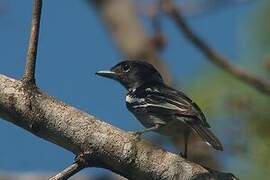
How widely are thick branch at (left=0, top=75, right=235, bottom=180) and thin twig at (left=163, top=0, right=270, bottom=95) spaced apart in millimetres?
1418

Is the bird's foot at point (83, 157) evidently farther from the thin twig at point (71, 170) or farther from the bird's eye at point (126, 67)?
the bird's eye at point (126, 67)

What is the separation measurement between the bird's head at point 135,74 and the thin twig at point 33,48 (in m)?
1.48

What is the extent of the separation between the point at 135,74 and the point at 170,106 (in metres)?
0.72

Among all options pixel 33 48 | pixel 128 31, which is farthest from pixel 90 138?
pixel 128 31

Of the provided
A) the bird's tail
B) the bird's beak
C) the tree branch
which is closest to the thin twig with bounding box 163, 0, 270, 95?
the bird's beak

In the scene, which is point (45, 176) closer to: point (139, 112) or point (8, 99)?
point (139, 112)

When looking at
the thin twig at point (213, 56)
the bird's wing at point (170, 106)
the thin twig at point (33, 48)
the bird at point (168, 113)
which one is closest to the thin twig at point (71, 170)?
the thin twig at point (33, 48)

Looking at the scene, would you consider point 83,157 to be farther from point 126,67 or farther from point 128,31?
point 128,31

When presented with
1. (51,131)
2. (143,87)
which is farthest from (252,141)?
(51,131)

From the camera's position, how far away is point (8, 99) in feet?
8.00

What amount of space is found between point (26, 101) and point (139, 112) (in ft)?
3.61

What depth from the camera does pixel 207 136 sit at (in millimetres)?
3252

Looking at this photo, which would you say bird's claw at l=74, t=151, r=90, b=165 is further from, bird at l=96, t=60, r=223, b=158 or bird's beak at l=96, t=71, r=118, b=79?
bird's beak at l=96, t=71, r=118, b=79

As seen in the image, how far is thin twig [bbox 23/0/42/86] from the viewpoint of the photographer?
8.21 feet
